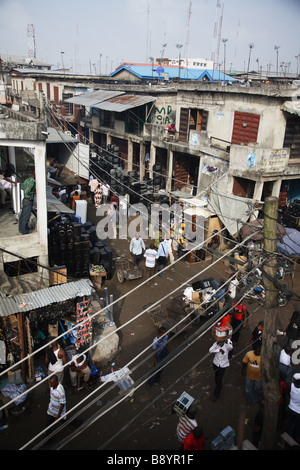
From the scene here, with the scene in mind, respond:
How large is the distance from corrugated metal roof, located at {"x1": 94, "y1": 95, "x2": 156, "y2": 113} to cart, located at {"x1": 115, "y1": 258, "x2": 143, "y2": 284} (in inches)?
447

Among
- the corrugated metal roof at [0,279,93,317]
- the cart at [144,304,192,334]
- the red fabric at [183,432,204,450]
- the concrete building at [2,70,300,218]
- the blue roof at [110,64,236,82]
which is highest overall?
the blue roof at [110,64,236,82]

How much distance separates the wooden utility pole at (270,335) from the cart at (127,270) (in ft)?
26.2

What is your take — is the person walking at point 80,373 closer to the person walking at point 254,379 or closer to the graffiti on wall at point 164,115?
the person walking at point 254,379

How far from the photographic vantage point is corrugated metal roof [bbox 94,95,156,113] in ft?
72.5

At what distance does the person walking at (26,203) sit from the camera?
949 centimetres

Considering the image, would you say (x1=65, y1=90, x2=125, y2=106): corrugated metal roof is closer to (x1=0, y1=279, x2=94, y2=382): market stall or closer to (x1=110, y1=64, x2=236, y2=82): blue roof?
(x1=110, y1=64, x2=236, y2=82): blue roof

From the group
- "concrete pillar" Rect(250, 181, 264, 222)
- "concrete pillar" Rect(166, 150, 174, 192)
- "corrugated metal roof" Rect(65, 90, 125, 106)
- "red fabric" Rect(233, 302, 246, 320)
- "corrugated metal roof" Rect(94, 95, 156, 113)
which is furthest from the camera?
"corrugated metal roof" Rect(65, 90, 125, 106)

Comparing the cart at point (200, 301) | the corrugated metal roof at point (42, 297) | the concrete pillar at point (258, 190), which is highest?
the concrete pillar at point (258, 190)

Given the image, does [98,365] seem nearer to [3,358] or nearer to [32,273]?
[3,358]

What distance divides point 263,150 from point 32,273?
33.1ft

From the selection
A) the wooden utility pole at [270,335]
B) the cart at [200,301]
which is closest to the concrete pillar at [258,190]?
the cart at [200,301]

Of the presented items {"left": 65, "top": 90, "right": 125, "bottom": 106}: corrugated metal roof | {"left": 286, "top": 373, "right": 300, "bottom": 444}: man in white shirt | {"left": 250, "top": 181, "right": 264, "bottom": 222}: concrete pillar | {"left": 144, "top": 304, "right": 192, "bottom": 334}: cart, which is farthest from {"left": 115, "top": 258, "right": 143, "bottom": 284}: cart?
{"left": 65, "top": 90, "right": 125, "bottom": 106}: corrugated metal roof

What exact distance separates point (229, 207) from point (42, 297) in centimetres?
922
